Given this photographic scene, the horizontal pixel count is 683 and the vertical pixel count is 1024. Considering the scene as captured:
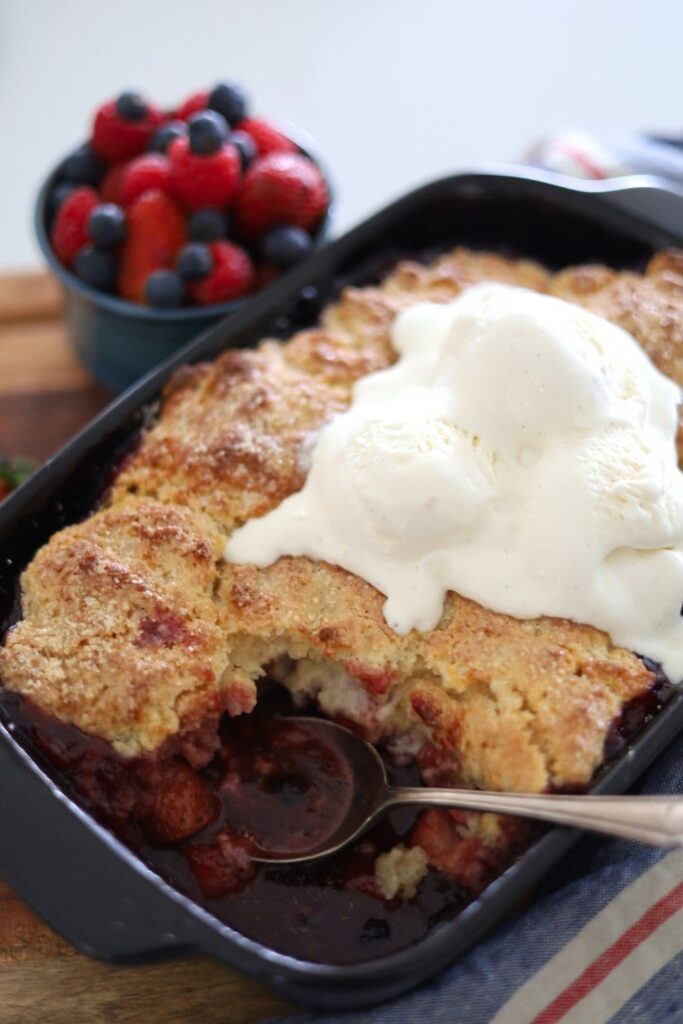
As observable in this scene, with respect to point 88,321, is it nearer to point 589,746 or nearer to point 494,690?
point 494,690

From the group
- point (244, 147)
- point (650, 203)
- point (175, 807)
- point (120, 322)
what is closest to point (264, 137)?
point (244, 147)

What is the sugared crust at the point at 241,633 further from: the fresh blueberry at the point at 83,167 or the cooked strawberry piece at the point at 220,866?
the fresh blueberry at the point at 83,167

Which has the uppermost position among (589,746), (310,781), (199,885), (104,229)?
(104,229)

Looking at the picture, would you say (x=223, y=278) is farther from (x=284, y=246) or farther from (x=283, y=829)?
(x=283, y=829)

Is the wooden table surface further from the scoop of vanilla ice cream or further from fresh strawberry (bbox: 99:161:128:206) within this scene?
fresh strawberry (bbox: 99:161:128:206)

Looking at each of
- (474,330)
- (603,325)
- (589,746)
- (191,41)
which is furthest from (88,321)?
(191,41)

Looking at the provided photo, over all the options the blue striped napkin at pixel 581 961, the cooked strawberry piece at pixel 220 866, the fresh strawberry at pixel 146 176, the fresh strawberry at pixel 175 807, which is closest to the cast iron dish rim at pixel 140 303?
the fresh strawberry at pixel 146 176

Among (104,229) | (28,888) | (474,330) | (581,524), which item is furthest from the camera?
(104,229)
